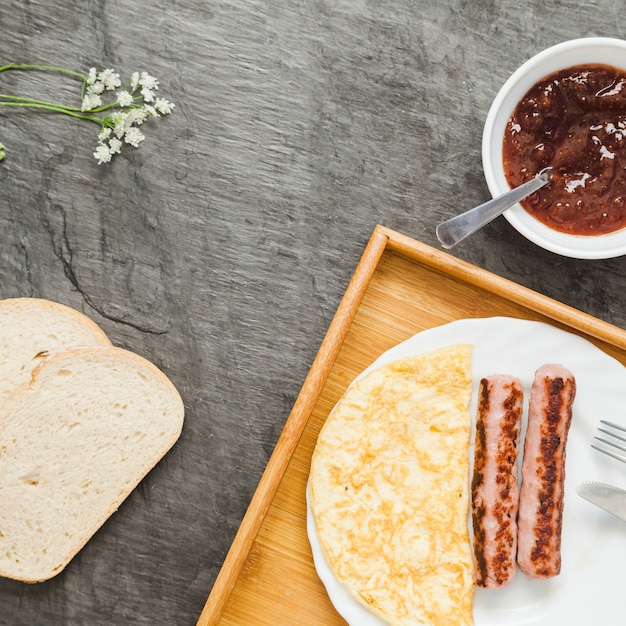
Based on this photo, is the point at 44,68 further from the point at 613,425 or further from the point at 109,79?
the point at 613,425

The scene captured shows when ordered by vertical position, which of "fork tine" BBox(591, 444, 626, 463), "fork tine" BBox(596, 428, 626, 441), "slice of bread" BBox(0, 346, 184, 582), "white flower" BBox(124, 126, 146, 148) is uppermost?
"white flower" BBox(124, 126, 146, 148)

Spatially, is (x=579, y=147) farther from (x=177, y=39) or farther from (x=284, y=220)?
(x=177, y=39)

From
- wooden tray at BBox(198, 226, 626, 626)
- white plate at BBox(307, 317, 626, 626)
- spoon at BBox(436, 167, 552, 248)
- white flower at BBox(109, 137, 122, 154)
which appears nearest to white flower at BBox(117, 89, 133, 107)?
white flower at BBox(109, 137, 122, 154)

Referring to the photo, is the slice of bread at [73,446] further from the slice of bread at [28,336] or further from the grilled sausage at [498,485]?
the grilled sausage at [498,485]

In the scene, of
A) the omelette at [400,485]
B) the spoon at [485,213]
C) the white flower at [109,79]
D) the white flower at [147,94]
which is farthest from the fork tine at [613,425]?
the white flower at [109,79]

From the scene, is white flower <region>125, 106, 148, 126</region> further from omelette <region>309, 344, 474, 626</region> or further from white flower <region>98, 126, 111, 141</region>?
omelette <region>309, 344, 474, 626</region>

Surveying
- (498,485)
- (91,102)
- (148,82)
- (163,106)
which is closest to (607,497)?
(498,485)

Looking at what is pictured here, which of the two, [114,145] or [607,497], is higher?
[114,145]
